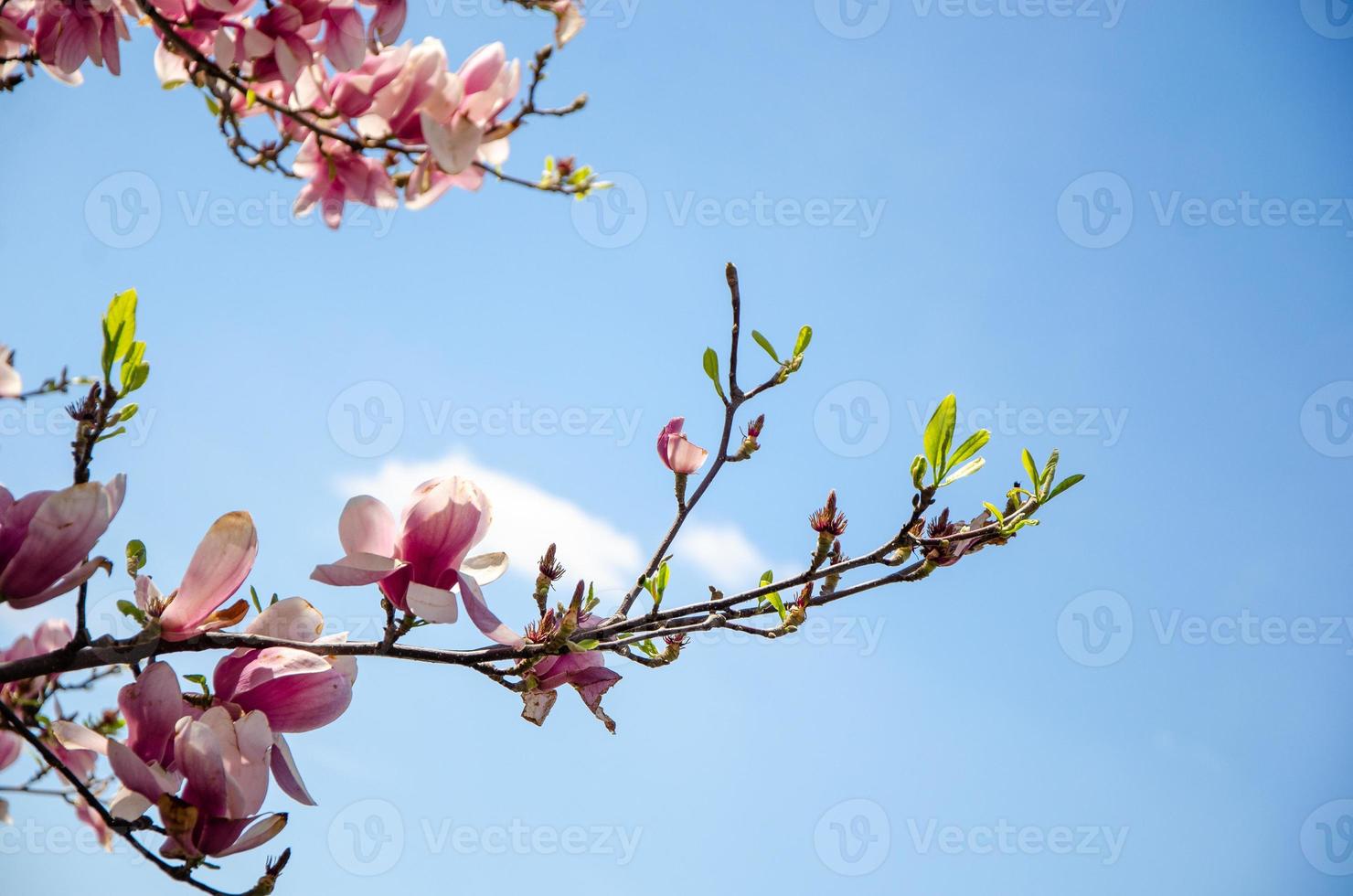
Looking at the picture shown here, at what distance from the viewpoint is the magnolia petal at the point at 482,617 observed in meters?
0.94

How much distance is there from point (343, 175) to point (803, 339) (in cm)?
61

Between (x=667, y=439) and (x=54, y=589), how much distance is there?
0.65 m

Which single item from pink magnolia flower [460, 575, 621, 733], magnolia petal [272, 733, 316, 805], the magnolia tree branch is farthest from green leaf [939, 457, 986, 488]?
magnolia petal [272, 733, 316, 805]

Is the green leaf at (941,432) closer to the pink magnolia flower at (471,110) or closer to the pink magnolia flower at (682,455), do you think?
the pink magnolia flower at (682,455)

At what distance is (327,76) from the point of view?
3.64 ft

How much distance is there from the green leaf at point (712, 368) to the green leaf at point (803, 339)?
0.11 m

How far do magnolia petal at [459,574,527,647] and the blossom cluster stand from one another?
42 cm

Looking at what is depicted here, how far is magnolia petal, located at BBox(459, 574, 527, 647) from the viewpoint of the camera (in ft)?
3.08

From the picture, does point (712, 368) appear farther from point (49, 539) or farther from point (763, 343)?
point (49, 539)

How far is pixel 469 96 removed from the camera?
98 centimetres

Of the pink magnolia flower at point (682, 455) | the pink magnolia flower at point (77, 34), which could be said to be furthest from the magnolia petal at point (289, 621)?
the pink magnolia flower at point (77, 34)

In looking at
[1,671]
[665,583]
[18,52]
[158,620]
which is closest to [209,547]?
[158,620]

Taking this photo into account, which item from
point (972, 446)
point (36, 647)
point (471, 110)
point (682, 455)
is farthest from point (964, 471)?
point (36, 647)

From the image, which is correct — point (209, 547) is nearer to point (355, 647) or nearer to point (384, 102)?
point (355, 647)
